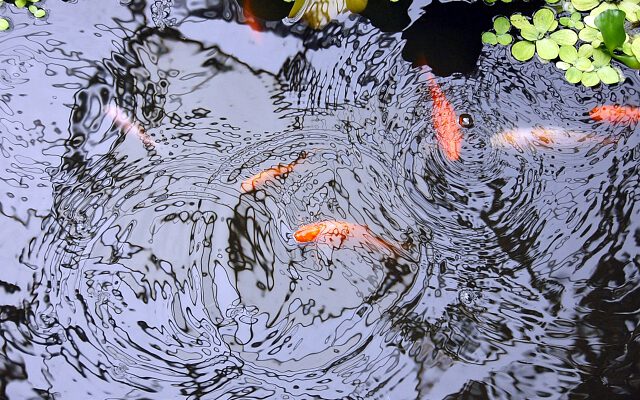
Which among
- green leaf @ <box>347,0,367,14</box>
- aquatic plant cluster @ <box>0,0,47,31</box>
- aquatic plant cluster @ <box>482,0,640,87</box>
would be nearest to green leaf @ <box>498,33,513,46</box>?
aquatic plant cluster @ <box>482,0,640,87</box>

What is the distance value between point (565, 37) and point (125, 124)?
179 centimetres

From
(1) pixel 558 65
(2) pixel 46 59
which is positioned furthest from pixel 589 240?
(2) pixel 46 59

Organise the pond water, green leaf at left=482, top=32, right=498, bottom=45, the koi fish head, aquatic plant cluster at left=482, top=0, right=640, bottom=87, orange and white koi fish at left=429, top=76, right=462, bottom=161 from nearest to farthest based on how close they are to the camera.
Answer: the pond water, the koi fish head, orange and white koi fish at left=429, top=76, right=462, bottom=161, aquatic plant cluster at left=482, top=0, right=640, bottom=87, green leaf at left=482, top=32, right=498, bottom=45

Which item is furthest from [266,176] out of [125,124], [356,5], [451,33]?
[451,33]

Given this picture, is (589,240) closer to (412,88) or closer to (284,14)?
(412,88)

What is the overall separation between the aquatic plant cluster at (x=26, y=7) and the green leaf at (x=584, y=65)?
7.23 feet

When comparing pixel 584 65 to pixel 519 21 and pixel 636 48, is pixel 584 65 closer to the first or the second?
pixel 636 48

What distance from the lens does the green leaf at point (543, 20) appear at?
2.54m

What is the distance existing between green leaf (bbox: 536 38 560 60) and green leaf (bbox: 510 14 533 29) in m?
0.10

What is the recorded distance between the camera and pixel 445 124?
2.37 meters

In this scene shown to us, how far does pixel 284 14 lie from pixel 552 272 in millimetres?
1484

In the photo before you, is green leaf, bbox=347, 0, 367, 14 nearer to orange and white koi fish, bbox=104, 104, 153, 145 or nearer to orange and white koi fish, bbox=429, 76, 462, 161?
orange and white koi fish, bbox=429, 76, 462, 161

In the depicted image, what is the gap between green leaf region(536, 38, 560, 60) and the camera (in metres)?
2.47

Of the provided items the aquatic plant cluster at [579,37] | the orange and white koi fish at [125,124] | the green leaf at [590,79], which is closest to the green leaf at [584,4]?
the aquatic plant cluster at [579,37]
